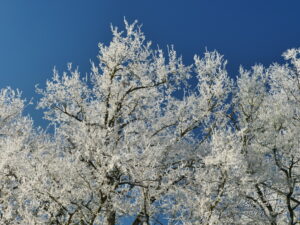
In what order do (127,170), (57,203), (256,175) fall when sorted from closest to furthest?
(57,203)
(127,170)
(256,175)

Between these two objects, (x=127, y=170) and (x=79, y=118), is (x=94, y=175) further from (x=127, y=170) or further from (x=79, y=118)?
(x=79, y=118)

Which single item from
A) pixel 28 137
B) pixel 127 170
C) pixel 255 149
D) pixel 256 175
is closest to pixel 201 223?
pixel 127 170

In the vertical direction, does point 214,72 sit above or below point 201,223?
above

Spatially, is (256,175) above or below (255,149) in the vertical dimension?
below

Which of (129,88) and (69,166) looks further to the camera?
(129,88)

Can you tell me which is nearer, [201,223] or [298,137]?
[201,223]

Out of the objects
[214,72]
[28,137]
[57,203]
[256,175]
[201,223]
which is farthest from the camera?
[28,137]

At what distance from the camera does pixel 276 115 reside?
12273mm

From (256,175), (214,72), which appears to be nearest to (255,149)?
(256,175)

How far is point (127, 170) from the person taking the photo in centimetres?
837

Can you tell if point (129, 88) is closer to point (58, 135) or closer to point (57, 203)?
point (58, 135)

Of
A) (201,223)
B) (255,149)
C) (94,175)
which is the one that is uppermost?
(255,149)

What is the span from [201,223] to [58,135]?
649 centimetres

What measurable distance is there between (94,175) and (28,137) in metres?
7.50
